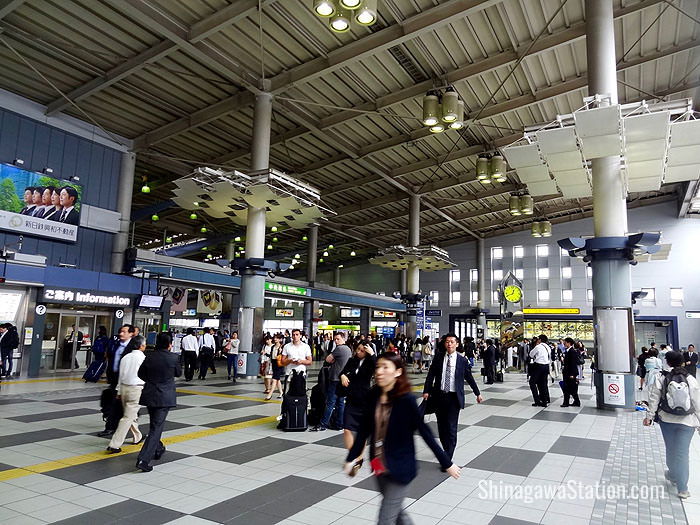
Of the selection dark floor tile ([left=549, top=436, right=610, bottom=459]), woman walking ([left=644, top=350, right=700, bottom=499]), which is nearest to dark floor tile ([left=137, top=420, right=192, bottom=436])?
dark floor tile ([left=549, top=436, right=610, bottom=459])

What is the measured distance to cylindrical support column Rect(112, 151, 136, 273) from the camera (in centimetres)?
1770

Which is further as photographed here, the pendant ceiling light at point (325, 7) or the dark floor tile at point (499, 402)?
the dark floor tile at point (499, 402)

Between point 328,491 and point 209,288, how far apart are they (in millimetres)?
18636

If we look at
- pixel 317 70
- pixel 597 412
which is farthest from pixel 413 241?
pixel 597 412

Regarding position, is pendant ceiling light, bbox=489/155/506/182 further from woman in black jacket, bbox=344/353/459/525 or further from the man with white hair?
woman in black jacket, bbox=344/353/459/525

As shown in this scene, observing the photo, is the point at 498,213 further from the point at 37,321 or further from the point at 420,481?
the point at 420,481

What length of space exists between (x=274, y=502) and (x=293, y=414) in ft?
10.1

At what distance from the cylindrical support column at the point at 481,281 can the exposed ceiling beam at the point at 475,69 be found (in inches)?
783

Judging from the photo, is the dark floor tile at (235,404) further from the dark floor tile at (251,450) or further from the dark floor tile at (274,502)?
the dark floor tile at (274,502)

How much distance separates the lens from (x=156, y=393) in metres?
5.19

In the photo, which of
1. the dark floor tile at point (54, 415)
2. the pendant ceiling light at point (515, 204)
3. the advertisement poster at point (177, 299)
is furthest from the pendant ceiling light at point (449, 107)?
the advertisement poster at point (177, 299)

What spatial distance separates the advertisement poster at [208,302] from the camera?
75.7ft

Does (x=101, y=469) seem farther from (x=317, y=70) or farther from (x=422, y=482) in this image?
(x=317, y=70)

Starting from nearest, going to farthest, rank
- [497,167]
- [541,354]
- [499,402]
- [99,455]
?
[99,455] < [541,354] < [499,402] < [497,167]
